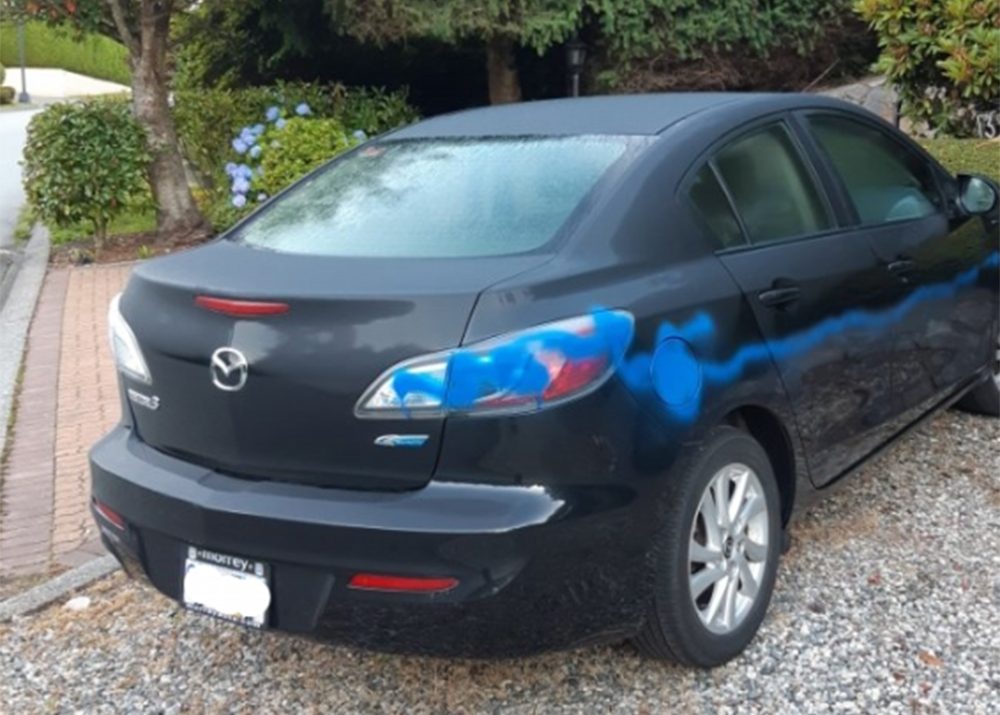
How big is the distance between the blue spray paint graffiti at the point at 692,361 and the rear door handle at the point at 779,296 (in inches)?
3.9

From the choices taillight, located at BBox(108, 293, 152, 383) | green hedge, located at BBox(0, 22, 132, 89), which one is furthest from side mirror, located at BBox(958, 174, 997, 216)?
green hedge, located at BBox(0, 22, 132, 89)

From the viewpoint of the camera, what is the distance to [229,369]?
2.80 meters

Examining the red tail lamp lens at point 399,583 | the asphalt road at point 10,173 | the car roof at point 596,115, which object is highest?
the car roof at point 596,115

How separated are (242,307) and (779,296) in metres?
1.48

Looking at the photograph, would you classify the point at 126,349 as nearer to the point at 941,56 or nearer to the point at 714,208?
the point at 714,208

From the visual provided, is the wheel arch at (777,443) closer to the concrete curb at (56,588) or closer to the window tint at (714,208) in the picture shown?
the window tint at (714,208)

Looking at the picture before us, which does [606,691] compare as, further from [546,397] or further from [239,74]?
[239,74]

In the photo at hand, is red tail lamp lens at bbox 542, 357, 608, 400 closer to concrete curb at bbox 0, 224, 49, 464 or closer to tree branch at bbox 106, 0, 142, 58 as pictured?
concrete curb at bbox 0, 224, 49, 464

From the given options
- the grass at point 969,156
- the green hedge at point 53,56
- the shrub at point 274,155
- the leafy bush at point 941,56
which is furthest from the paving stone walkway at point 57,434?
the green hedge at point 53,56

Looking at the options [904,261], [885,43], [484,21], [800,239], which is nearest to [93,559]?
[800,239]

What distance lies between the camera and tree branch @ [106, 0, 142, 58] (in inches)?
400

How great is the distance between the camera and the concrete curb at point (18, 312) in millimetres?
6531

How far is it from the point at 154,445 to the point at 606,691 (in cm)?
135

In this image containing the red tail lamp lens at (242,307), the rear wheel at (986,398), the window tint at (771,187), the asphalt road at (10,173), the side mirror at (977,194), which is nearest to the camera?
the red tail lamp lens at (242,307)
